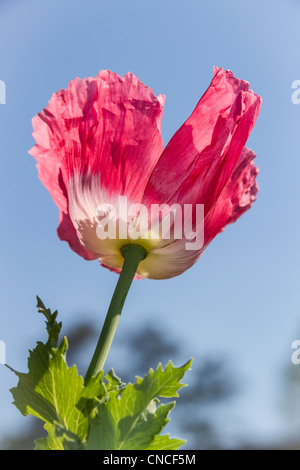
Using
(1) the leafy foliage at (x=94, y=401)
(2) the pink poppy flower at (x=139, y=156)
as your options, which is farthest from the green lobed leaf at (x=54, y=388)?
(2) the pink poppy flower at (x=139, y=156)

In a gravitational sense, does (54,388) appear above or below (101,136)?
below

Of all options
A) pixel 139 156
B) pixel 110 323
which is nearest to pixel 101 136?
pixel 139 156

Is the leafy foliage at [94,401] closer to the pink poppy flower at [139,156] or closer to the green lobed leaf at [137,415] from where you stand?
the green lobed leaf at [137,415]

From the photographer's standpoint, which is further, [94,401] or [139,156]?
[139,156]

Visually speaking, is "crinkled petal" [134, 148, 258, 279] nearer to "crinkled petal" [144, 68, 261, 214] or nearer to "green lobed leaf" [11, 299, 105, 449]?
"crinkled petal" [144, 68, 261, 214]

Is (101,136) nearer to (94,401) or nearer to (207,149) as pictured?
(207,149)
